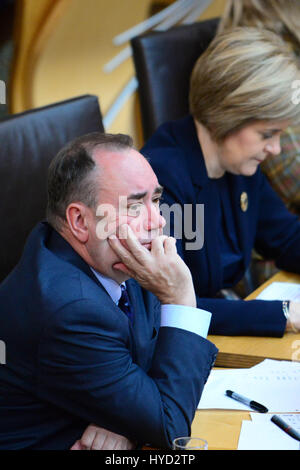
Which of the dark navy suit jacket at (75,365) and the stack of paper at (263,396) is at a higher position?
the dark navy suit jacket at (75,365)

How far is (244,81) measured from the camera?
190 cm

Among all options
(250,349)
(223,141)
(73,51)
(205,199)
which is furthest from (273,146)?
(73,51)

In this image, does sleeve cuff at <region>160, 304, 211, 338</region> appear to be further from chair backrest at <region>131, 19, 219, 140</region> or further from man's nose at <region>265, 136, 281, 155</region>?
chair backrest at <region>131, 19, 219, 140</region>

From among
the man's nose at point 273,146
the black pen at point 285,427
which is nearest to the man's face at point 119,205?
the black pen at point 285,427

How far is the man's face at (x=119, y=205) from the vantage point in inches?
49.8

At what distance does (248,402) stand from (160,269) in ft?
0.98

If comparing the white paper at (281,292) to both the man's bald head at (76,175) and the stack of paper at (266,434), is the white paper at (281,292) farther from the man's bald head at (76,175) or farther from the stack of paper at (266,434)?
the man's bald head at (76,175)

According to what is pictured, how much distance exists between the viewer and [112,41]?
10.3 feet

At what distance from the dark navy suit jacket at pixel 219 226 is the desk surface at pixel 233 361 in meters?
0.04

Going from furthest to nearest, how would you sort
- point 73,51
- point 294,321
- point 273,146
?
point 73,51 → point 273,146 → point 294,321

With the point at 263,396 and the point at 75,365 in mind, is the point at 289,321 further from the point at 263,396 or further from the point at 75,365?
the point at 75,365

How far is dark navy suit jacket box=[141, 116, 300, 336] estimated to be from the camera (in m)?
1.69

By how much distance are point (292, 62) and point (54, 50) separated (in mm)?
1243
